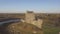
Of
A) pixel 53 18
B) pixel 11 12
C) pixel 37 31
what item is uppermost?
pixel 11 12

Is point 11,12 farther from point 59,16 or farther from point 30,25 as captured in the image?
point 59,16

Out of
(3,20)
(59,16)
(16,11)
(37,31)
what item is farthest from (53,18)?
(3,20)

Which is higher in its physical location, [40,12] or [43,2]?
[43,2]

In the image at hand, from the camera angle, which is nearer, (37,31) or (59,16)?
(37,31)

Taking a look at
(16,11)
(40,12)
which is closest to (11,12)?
(16,11)

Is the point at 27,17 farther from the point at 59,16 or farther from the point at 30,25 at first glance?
the point at 59,16

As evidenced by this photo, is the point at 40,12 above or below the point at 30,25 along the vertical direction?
above

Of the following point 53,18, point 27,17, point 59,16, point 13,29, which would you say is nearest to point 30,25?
point 27,17

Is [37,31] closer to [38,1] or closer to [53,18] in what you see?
[53,18]
